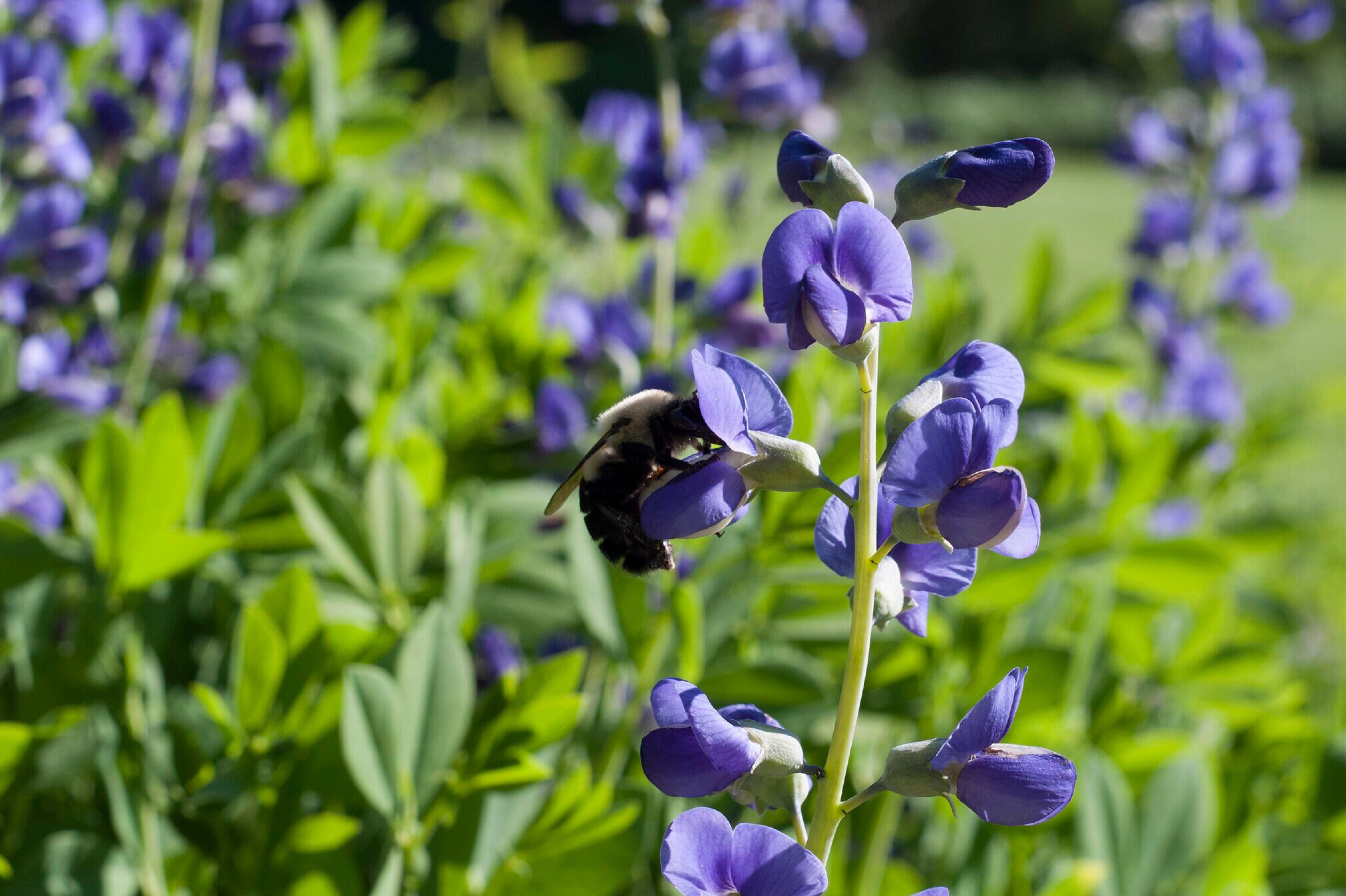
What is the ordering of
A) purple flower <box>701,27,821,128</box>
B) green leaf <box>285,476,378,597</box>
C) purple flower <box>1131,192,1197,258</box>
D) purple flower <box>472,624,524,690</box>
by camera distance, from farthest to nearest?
1. purple flower <box>1131,192,1197,258</box>
2. purple flower <box>701,27,821,128</box>
3. purple flower <box>472,624,524,690</box>
4. green leaf <box>285,476,378,597</box>

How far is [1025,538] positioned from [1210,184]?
1816 mm

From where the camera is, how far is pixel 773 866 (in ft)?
1.67

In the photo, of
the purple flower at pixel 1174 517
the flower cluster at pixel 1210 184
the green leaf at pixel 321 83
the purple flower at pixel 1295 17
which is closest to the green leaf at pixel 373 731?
the green leaf at pixel 321 83

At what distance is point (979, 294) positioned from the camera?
1717 mm

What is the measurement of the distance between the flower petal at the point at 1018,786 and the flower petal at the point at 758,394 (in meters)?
0.17

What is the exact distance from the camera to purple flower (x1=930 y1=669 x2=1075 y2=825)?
0.54 meters

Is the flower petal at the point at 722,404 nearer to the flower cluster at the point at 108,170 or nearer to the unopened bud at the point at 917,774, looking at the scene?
the unopened bud at the point at 917,774

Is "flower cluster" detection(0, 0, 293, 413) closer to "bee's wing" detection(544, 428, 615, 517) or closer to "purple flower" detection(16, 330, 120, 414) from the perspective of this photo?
"purple flower" detection(16, 330, 120, 414)

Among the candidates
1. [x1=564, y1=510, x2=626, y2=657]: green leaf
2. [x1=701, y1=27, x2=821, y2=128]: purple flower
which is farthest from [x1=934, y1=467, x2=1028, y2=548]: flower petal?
[x1=701, y1=27, x2=821, y2=128]: purple flower

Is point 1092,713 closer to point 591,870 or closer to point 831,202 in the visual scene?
point 591,870

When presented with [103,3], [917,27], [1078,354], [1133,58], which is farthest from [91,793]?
[917,27]

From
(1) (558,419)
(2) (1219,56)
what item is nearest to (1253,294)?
(2) (1219,56)

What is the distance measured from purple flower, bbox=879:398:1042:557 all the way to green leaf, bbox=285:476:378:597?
587 mm

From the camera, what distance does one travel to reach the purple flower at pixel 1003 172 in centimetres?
55
